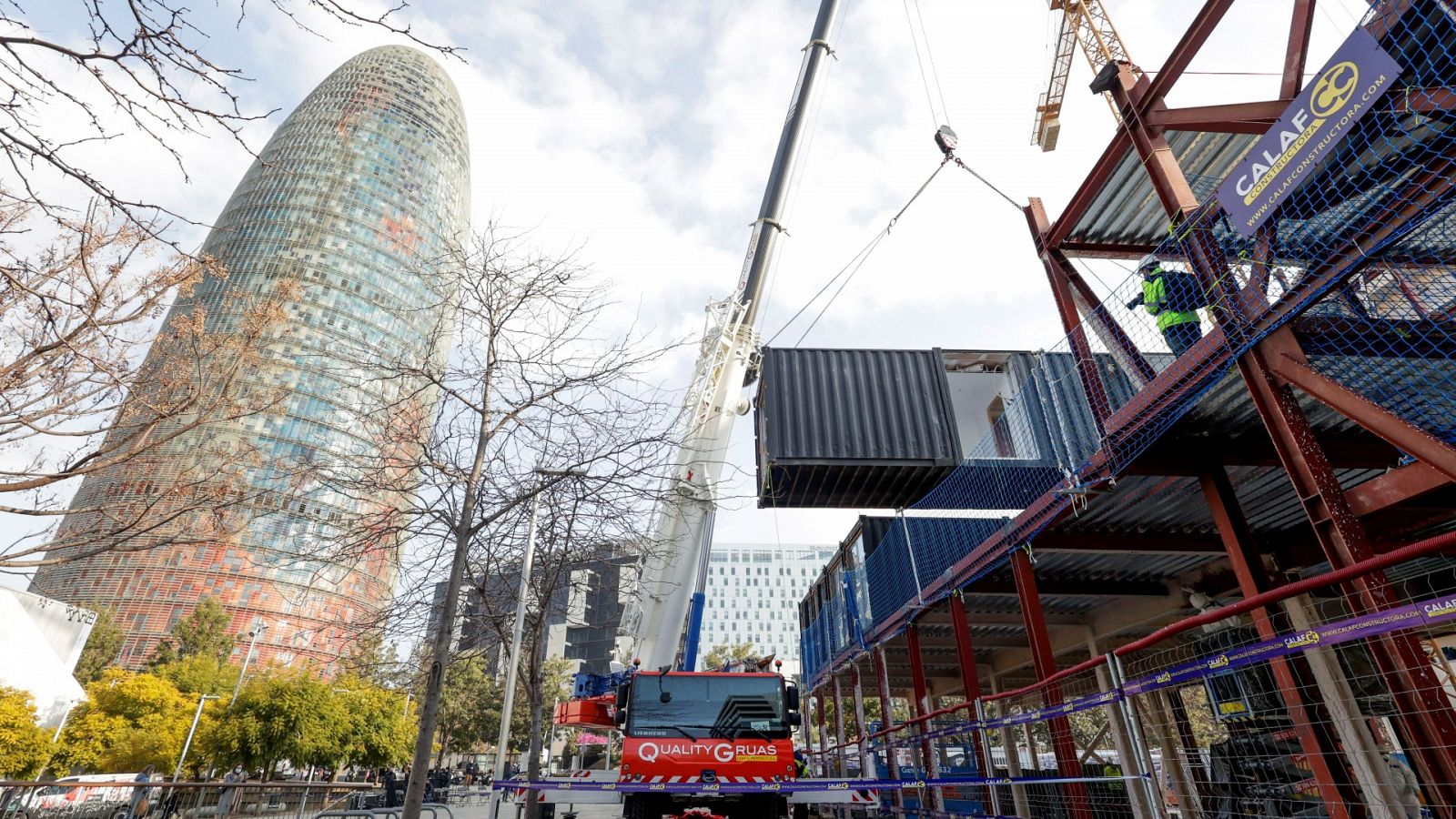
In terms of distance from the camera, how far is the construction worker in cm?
630

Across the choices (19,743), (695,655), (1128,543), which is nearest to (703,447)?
(695,655)

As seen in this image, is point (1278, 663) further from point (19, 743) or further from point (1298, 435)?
point (19, 743)

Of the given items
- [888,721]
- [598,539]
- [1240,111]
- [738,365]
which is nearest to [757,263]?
[738,365]

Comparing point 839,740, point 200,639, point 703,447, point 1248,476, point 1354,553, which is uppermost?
point 200,639

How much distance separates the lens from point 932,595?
11750mm

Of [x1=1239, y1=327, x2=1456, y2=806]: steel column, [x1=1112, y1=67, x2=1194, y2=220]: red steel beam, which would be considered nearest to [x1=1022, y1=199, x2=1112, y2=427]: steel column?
[x1=1112, y1=67, x2=1194, y2=220]: red steel beam

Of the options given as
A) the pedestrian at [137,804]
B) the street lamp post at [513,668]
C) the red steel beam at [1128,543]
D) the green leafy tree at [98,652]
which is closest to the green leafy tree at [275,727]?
the pedestrian at [137,804]

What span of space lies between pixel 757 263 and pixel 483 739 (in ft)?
148

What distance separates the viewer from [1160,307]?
21.1 ft

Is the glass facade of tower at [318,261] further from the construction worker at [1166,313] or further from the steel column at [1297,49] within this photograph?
the steel column at [1297,49]

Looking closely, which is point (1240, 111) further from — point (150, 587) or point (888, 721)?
point (150, 587)

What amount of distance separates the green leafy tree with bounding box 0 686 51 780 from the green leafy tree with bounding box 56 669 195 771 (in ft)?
18.9

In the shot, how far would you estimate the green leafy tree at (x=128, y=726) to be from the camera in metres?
22.5

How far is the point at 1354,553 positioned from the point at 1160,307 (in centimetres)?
277
